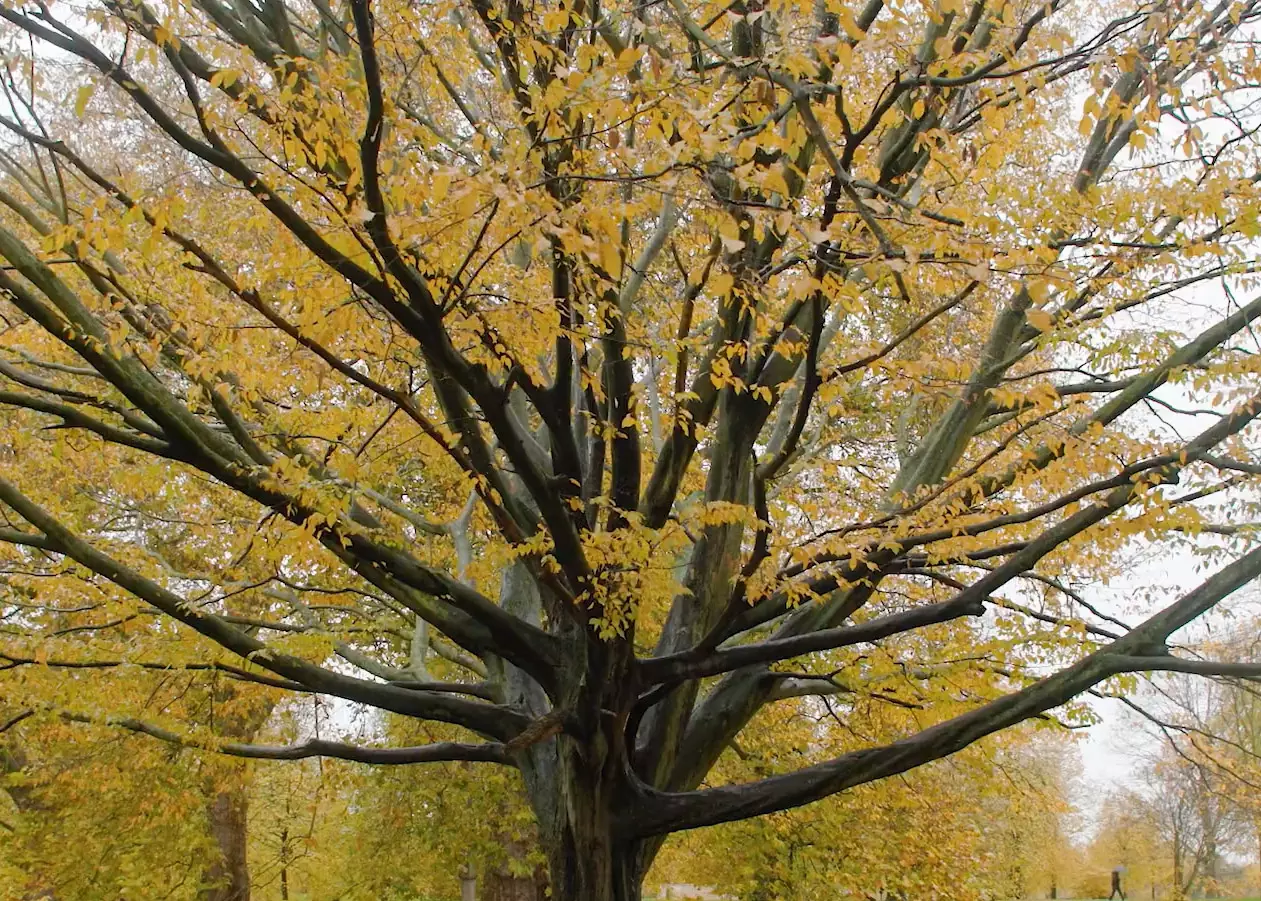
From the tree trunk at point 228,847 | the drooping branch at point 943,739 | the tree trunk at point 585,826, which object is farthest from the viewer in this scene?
the tree trunk at point 228,847

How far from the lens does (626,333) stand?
192 inches

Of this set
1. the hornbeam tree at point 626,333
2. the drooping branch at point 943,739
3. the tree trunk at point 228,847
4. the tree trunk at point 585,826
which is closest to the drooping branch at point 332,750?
the hornbeam tree at point 626,333

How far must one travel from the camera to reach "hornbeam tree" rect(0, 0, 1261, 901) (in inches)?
122

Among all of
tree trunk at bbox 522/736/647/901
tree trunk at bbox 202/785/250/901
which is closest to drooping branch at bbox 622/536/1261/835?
tree trunk at bbox 522/736/647/901

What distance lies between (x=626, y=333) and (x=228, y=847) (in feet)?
40.1

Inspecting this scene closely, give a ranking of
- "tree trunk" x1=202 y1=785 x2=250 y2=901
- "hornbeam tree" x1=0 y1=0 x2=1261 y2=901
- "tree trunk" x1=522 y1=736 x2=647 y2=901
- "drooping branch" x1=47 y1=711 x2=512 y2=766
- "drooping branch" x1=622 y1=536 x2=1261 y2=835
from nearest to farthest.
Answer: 1. "hornbeam tree" x1=0 y1=0 x2=1261 y2=901
2. "drooping branch" x1=622 y1=536 x2=1261 y2=835
3. "tree trunk" x1=522 y1=736 x2=647 y2=901
4. "drooping branch" x1=47 y1=711 x2=512 y2=766
5. "tree trunk" x1=202 y1=785 x2=250 y2=901

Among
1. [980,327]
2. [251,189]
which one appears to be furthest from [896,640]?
[251,189]

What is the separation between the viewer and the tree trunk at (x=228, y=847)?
42.4ft

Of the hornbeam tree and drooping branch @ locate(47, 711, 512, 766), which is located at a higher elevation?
the hornbeam tree

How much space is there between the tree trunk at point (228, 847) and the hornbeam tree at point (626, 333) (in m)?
6.81

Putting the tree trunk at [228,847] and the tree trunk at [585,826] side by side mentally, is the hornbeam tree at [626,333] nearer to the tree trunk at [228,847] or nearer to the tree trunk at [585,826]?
the tree trunk at [585,826]

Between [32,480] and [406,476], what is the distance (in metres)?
3.79

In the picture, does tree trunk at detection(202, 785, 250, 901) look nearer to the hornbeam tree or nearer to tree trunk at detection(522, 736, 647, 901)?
the hornbeam tree

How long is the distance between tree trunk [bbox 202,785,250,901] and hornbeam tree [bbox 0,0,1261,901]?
22.4 ft
